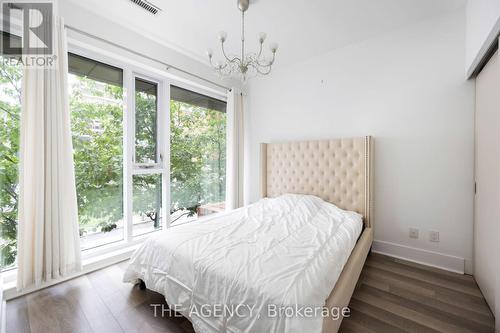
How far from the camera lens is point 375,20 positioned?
92.5 inches

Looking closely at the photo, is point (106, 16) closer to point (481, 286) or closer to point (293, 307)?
point (293, 307)

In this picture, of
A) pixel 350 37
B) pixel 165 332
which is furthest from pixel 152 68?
pixel 165 332

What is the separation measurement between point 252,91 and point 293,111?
1028mm

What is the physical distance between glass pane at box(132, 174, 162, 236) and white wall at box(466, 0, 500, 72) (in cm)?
364

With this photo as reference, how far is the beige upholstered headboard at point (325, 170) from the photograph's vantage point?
2596mm

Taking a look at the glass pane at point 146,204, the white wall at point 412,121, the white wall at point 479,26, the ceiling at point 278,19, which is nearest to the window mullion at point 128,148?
the glass pane at point 146,204

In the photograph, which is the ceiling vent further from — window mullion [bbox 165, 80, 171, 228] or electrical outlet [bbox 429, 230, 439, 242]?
electrical outlet [bbox 429, 230, 439, 242]

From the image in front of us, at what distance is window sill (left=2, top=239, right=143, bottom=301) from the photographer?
1783 millimetres

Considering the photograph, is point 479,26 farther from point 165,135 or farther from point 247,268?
point 165,135

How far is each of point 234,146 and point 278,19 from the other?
1966 mm

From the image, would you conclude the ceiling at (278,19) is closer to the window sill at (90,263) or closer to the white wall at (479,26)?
the white wall at (479,26)

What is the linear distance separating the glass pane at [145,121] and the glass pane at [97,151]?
20cm

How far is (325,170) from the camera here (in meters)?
2.91

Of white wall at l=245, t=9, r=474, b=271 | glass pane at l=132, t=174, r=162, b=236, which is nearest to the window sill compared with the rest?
glass pane at l=132, t=174, r=162, b=236
